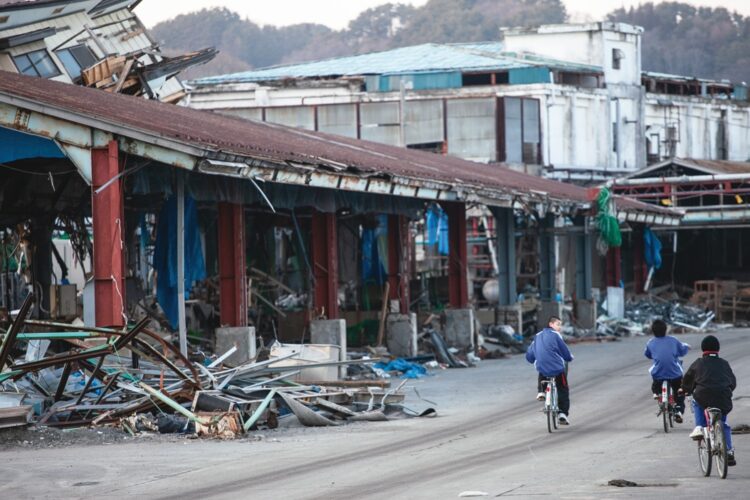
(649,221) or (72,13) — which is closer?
(72,13)

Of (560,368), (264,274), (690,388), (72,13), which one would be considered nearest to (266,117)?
(72,13)

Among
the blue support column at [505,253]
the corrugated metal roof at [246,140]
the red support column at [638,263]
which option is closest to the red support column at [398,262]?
the corrugated metal roof at [246,140]

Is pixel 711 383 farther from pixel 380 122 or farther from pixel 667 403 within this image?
pixel 380 122

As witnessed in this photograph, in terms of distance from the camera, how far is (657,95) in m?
76.2

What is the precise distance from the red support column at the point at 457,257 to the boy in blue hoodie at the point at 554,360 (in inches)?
656

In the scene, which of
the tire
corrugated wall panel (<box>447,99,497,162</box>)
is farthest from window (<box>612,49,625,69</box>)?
the tire

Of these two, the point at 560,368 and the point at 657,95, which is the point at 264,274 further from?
the point at 657,95

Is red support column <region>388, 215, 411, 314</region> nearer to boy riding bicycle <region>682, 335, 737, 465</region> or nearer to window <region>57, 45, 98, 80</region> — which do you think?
window <region>57, 45, 98, 80</region>

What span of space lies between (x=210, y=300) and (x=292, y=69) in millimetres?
42551

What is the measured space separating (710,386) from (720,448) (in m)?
0.70

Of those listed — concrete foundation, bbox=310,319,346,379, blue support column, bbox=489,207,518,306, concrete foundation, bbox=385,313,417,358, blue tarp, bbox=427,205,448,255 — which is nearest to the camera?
concrete foundation, bbox=310,319,346,379

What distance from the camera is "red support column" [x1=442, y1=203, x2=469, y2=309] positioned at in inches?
1422

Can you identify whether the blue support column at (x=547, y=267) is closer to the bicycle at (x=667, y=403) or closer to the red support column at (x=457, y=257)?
the red support column at (x=457, y=257)

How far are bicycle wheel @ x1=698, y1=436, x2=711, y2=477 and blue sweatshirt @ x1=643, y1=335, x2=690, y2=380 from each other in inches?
174
